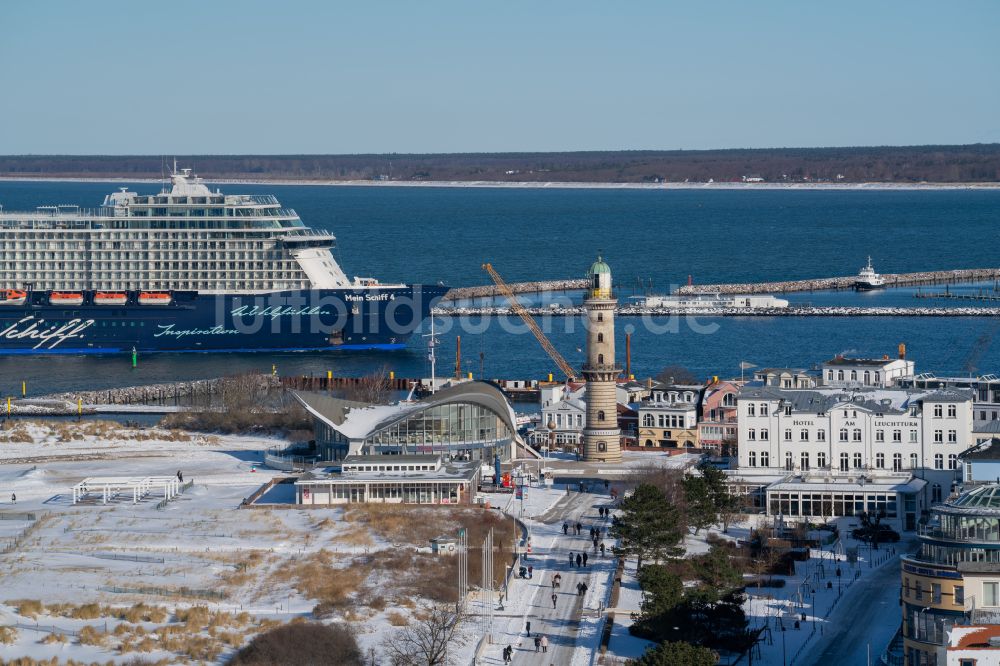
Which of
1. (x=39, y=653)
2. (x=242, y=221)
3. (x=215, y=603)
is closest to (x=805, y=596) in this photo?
(x=215, y=603)

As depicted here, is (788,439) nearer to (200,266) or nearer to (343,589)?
(343,589)

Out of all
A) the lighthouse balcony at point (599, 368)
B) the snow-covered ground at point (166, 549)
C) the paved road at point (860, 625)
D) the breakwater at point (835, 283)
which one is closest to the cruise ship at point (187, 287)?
the breakwater at point (835, 283)

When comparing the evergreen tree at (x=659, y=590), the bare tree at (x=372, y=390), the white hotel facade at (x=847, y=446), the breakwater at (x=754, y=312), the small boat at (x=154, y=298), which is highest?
the small boat at (x=154, y=298)

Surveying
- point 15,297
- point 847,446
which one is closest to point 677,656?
point 847,446

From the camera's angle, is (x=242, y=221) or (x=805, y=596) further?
(x=242, y=221)

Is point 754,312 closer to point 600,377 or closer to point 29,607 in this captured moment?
point 600,377

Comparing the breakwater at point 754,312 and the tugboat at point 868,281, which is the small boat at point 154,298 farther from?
the tugboat at point 868,281
